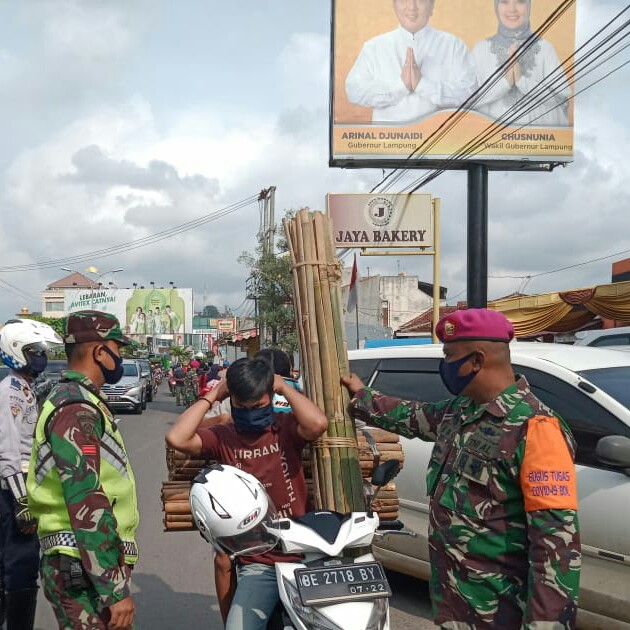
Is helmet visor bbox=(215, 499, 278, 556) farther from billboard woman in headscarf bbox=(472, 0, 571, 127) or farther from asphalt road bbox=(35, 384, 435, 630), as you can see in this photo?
billboard woman in headscarf bbox=(472, 0, 571, 127)

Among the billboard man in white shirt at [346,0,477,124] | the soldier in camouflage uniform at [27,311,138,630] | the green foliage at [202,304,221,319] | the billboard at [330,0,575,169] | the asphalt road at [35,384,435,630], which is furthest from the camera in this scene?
the green foliage at [202,304,221,319]

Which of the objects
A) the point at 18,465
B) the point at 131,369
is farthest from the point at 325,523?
the point at 131,369

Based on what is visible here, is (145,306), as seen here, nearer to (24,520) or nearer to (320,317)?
(24,520)

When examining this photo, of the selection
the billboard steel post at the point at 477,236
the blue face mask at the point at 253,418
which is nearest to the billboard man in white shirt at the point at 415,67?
the billboard steel post at the point at 477,236

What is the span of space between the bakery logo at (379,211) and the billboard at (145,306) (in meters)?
49.5

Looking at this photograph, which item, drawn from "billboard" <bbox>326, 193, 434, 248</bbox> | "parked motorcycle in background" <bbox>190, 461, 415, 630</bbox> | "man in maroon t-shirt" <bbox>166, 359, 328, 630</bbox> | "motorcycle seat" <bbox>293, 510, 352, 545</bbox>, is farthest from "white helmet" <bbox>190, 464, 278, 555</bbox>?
"billboard" <bbox>326, 193, 434, 248</bbox>

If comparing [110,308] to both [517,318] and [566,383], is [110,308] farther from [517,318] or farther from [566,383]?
[566,383]

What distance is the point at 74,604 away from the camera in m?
2.49

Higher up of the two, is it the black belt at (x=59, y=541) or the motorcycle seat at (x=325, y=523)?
the motorcycle seat at (x=325, y=523)

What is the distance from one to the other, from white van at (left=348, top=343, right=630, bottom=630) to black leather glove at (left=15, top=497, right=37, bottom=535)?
2.19 m

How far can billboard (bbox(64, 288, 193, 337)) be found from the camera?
63781mm

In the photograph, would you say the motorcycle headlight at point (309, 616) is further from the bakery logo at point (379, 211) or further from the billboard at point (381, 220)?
the bakery logo at point (379, 211)

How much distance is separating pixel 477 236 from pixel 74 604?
588 inches

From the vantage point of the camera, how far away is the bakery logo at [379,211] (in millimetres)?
17078
